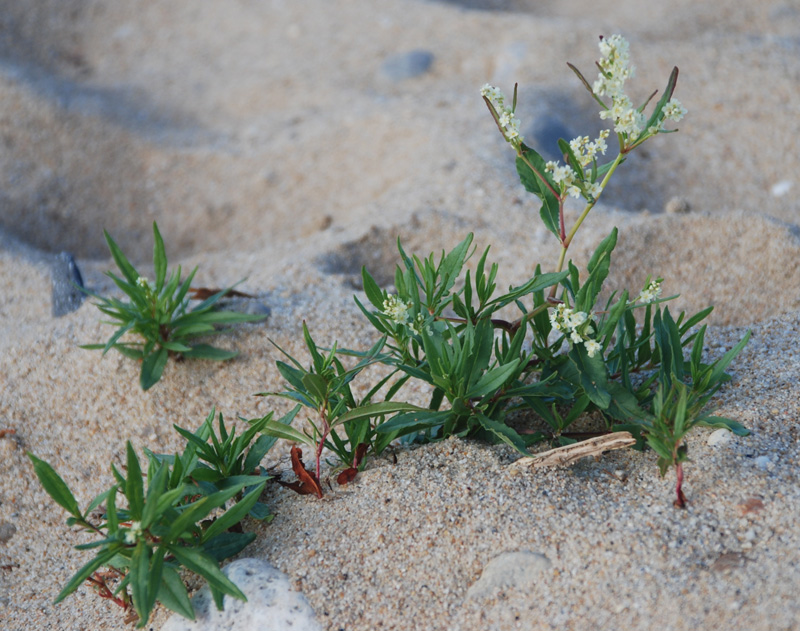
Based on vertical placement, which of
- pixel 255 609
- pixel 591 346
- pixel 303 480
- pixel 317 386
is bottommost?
pixel 255 609

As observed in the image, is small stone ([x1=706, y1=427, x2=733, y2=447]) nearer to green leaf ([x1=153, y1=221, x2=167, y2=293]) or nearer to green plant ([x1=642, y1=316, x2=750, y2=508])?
green plant ([x1=642, y1=316, x2=750, y2=508])

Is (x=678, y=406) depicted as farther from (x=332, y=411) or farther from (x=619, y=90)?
(x=332, y=411)

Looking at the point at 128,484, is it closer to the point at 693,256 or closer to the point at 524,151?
the point at 524,151

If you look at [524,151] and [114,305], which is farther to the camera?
[114,305]

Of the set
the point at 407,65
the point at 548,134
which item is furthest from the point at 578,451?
the point at 407,65

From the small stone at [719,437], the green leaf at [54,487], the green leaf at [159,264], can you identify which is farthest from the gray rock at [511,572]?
the green leaf at [159,264]

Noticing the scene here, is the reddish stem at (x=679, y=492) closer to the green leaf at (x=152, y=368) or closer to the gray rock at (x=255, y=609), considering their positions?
the gray rock at (x=255, y=609)

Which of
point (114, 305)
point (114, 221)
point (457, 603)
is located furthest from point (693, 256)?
point (114, 221)
